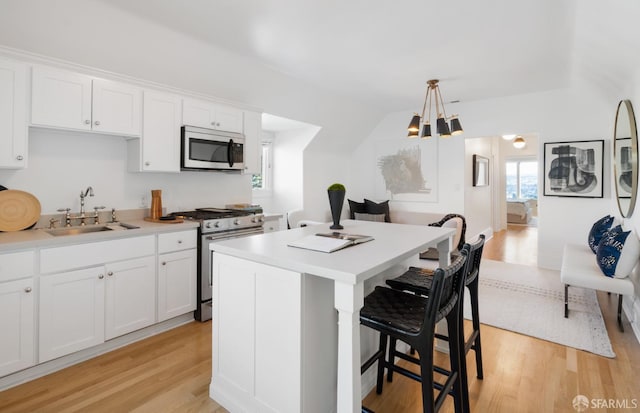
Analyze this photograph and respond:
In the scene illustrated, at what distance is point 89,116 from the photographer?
2.52 m

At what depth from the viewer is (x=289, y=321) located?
1.45m

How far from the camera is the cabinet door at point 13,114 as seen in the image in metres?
2.12

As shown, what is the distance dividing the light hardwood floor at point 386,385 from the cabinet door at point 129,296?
0.60ft

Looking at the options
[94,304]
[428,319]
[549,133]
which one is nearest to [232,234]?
[94,304]

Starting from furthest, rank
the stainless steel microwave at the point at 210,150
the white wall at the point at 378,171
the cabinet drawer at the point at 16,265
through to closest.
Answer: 1. the white wall at the point at 378,171
2. the stainless steel microwave at the point at 210,150
3. the cabinet drawer at the point at 16,265

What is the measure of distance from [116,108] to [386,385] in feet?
9.53

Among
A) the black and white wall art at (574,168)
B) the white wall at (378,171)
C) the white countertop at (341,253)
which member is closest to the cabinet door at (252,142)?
the white countertop at (341,253)

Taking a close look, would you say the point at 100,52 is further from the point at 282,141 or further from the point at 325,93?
the point at 282,141

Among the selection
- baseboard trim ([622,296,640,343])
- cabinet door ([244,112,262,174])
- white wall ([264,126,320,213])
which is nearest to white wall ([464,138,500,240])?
baseboard trim ([622,296,640,343])

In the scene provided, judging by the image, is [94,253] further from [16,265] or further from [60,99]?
[60,99]

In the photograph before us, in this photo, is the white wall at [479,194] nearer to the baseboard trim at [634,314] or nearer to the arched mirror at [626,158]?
the arched mirror at [626,158]

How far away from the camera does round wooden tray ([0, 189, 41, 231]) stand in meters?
2.29

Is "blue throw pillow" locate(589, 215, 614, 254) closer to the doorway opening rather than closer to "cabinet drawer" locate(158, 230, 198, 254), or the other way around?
"cabinet drawer" locate(158, 230, 198, 254)

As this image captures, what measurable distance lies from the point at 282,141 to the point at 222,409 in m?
4.63
